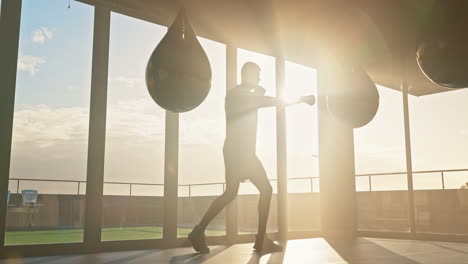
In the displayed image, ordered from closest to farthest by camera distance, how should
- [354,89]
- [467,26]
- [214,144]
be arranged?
[467,26] → [354,89] → [214,144]

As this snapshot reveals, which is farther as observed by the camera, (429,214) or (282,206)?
(429,214)

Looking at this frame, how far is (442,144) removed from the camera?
5980 millimetres

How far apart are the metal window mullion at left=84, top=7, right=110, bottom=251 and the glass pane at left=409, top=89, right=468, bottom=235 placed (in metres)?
4.12

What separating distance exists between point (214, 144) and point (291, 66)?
1.70 m

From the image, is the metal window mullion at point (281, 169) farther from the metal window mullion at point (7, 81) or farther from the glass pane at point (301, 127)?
the metal window mullion at point (7, 81)

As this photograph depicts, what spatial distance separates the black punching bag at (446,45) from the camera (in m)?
1.09

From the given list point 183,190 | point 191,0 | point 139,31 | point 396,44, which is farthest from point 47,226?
point 396,44

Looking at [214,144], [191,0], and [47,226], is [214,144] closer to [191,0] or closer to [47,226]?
[191,0]

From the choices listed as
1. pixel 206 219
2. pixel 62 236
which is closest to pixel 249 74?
pixel 206 219

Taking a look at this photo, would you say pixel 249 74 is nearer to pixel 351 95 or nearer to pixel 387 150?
pixel 351 95

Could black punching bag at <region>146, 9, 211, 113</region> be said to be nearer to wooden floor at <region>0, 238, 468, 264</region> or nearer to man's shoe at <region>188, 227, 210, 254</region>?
wooden floor at <region>0, 238, 468, 264</region>

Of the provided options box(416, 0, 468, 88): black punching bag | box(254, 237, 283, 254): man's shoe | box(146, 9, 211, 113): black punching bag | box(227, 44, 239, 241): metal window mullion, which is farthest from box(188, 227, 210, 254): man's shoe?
box(416, 0, 468, 88): black punching bag

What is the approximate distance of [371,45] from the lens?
1.57 meters

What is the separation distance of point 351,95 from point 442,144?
5075 millimetres
